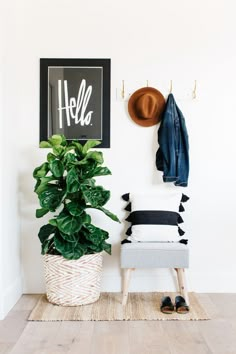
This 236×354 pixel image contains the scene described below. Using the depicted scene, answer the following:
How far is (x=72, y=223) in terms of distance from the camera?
9.62 ft

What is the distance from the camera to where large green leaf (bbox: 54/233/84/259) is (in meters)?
2.93

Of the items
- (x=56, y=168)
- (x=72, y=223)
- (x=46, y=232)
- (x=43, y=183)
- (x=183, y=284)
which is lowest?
(x=183, y=284)

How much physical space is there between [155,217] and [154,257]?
382 mm

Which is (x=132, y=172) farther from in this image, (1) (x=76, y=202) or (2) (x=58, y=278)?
(2) (x=58, y=278)

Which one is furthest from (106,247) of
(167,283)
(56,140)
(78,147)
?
(56,140)

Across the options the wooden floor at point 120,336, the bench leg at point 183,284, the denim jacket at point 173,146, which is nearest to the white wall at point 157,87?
the denim jacket at point 173,146

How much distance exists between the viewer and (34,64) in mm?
3414

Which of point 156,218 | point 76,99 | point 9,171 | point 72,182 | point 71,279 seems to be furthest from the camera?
point 76,99

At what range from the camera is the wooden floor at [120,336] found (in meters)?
2.28

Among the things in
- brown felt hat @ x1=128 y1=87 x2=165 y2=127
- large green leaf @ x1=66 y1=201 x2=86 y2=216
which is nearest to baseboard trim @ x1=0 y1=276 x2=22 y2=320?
large green leaf @ x1=66 y1=201 x2=86 y2=216

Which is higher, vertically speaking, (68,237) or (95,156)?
(95,156)

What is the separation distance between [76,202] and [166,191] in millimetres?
801

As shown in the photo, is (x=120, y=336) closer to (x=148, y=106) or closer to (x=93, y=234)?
(x=93, y=234)

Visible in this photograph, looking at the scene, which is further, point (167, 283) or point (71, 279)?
point (167, 283)
